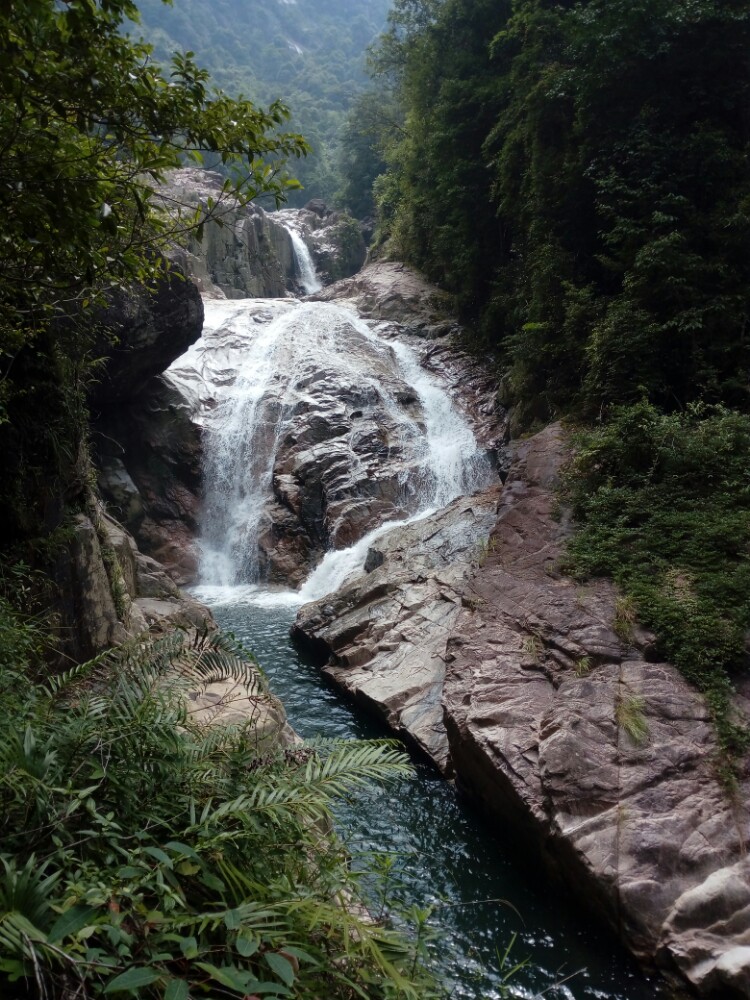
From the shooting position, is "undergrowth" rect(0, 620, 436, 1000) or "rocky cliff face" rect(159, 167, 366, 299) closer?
"undergrowth" rect(0, 620, 436, 1000)

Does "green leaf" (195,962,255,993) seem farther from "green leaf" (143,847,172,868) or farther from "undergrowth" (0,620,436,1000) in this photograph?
"green leaf" (143,847,172,868)

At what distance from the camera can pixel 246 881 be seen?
224 centimetres

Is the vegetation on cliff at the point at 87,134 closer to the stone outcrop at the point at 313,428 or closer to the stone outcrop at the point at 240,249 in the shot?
the stone outcrop at the point at 313,428

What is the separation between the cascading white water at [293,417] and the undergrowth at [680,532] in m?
6.30

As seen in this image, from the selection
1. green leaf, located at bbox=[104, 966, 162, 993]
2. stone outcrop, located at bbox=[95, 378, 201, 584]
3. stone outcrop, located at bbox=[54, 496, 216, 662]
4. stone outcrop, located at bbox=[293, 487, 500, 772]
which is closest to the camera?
green leaf, located at bbox=[104, 966, 162, 993]

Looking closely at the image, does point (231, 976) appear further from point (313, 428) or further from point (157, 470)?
point (157, 470)

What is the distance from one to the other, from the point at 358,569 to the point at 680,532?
7.16 metres

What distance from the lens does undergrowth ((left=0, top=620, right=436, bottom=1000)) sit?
176 cm

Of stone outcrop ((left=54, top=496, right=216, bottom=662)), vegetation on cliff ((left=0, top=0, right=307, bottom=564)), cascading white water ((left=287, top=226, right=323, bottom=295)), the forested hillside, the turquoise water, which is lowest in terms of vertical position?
the turquoise water

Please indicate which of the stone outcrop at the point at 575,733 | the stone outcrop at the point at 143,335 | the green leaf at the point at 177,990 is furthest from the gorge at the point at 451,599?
the green leaf at the point at 177,990

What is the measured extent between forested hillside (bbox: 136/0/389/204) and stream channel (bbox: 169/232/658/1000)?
3966 centimetres

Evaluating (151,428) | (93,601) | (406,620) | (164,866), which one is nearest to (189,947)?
(164,866)

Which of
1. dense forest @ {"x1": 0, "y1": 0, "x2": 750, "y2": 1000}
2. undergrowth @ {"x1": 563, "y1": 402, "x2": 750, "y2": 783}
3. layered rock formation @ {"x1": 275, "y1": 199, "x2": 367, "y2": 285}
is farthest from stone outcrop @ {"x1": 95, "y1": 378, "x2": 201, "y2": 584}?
layered rock formation @ {"x1": 275, "y1": 199, "x2": 367, "y2": 285}

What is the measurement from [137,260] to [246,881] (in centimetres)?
380
